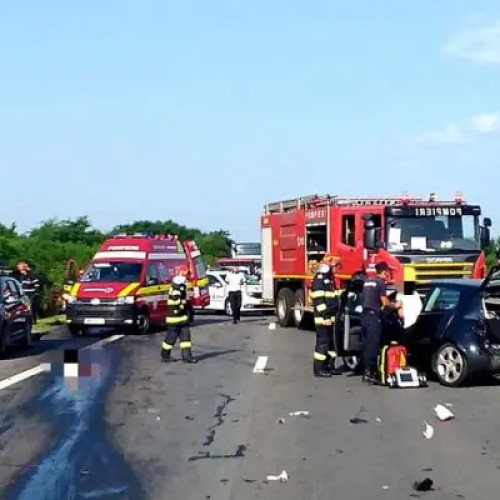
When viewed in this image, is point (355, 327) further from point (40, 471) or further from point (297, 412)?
point (40, 471)

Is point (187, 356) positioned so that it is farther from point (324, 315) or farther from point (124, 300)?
point (124, 300)

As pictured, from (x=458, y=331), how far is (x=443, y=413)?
7.92ft

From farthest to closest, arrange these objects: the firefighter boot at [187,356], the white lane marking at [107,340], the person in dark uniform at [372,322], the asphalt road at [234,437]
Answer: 1. the white lane marking at [107,340]
2. the firefighter boot at [187,356]
3. the person in dark uniform at [372,322]
4. the asphalt road at [234,437]

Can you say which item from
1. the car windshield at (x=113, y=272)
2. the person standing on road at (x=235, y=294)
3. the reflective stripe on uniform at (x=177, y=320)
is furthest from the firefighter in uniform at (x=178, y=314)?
the person standing on road at (x=235, y=294)

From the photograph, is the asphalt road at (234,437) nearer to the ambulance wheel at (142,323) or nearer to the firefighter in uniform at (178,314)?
the firefighter in uniform at (178,314)

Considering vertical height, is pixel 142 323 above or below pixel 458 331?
below

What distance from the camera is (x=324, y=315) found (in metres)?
14.8

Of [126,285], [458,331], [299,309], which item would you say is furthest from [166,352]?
[299,309]

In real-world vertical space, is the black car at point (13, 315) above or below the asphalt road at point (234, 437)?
above

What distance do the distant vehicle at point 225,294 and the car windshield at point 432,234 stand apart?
1152 cm

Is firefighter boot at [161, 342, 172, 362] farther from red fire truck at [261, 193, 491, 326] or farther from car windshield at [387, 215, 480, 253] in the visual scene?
car windshield at [387, 215, 480, 253]

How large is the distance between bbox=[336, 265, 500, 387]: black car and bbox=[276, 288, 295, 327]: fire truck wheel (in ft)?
37.8

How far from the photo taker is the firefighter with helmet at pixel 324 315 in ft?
48.3

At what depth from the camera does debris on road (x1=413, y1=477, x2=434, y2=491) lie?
25.2ft
